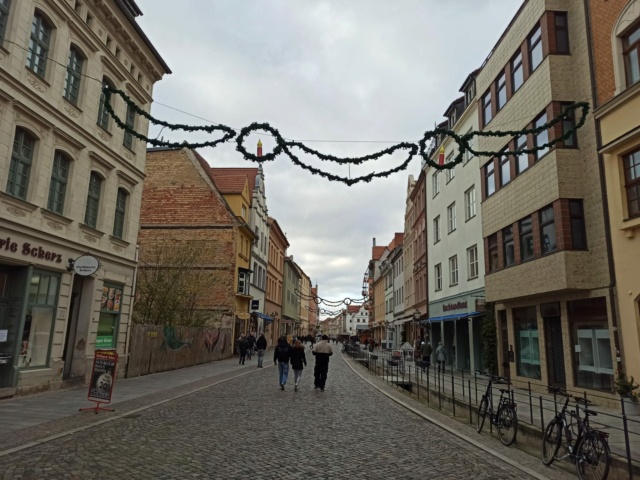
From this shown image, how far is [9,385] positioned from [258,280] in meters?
31.7

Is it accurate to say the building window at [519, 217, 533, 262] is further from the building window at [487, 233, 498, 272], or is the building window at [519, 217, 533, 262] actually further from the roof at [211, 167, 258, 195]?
the roof at [211, 167, 258, 195]

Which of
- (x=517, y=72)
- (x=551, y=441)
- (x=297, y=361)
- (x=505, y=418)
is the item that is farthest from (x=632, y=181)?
(x=297, y=361)

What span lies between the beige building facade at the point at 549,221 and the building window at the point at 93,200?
13509mm

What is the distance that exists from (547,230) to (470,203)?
30.0 feet

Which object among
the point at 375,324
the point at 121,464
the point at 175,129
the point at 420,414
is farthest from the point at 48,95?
the point at 375,324

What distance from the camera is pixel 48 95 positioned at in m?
13.6

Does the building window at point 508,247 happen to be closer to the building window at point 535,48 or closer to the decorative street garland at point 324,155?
the building window at point 535,48

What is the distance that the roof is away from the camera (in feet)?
139

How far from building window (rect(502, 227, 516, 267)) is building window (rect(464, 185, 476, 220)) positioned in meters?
4.80

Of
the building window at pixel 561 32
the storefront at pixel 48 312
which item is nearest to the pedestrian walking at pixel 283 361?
the storefront at pixel 48 312

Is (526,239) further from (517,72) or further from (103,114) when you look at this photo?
(103,114)

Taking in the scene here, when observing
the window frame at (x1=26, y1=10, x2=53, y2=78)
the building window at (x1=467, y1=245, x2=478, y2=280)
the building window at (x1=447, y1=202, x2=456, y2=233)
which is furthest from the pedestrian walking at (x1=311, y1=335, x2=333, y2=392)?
the building window at (x1=447, y1=202, x2=456, y2=233)

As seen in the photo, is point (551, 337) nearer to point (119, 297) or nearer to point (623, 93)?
point (623, 93)

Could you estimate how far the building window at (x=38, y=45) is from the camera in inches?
516
